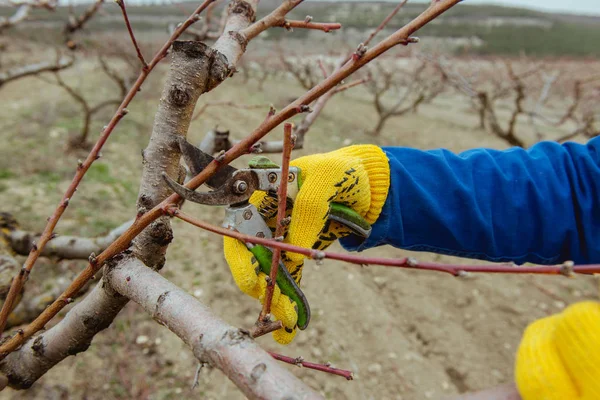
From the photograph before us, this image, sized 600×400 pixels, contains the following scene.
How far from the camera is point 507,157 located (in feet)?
4.45

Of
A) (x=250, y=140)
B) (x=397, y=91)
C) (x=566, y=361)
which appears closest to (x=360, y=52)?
(x=250, y=140)

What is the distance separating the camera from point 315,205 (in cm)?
108

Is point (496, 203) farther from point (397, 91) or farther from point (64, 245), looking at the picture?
point (397, 91)

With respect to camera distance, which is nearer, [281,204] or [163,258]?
[281,204]

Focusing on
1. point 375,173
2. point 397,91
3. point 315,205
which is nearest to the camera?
point 315,205

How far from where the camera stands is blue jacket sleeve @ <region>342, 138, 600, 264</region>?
129 cm

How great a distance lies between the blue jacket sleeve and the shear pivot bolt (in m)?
0.49

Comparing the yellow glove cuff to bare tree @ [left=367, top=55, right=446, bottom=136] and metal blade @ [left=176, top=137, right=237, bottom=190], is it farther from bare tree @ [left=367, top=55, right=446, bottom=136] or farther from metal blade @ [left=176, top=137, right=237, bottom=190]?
bare tree @ [left=367, top=55, right=446, bottom=136]

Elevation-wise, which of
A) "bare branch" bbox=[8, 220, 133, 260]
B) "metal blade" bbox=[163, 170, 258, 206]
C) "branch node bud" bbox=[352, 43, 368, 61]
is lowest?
"bare branch" bbox=[8, 220, 133, 260]

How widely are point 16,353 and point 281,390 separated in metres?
1.06

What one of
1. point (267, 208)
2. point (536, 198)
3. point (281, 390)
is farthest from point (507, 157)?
point (281, 390)

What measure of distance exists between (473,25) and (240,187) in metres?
56.2

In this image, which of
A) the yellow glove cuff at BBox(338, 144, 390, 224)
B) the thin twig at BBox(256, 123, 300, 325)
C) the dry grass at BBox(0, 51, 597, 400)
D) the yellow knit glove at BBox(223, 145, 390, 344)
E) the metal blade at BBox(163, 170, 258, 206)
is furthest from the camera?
the dry grass at BBox(0, 51, 597, 400)

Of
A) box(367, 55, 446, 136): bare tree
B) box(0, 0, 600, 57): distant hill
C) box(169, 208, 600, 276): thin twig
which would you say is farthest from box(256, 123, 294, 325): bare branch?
box(0, 0, 600, 57): distant hill
